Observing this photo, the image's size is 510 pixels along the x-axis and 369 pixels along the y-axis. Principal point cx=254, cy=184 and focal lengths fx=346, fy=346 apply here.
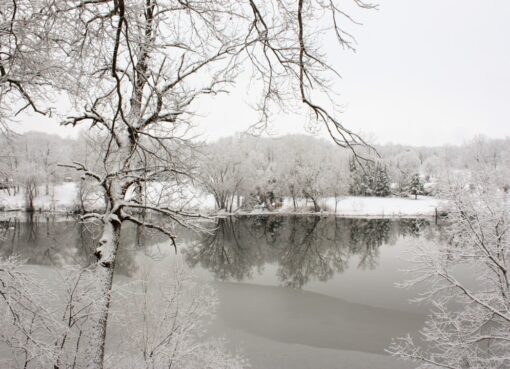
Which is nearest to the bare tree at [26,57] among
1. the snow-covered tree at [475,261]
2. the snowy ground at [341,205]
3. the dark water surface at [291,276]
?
the dark water surface at [291,276]

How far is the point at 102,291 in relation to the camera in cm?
481

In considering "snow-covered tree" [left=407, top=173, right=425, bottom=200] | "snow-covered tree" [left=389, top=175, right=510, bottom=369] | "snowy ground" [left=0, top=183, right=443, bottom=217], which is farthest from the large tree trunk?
"snow-covered tree" [left=407, top=173, right=425, bottom=200]

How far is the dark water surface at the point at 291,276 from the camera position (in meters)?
10.7

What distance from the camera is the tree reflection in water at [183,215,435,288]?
1834 cm

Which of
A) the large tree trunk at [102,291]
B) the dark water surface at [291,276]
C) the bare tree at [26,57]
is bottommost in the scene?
the dark water surface at [291,276]

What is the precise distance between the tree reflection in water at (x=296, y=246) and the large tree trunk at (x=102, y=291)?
781 centimetres

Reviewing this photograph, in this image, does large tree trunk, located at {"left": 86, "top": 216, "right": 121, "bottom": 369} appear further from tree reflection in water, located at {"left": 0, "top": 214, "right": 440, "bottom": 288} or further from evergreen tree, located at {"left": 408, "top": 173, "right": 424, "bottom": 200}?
evergreen tree, located at {"left": 408, "top": 173, "right": 424, "bottom": 200}

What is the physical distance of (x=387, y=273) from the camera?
17469 millimetres

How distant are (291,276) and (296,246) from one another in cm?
605

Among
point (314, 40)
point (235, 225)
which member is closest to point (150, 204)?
point (314, 40)

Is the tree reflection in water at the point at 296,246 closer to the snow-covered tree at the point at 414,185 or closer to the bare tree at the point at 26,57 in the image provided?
the bare tree at the point at 26,57

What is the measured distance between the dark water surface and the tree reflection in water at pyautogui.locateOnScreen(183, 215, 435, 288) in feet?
0.23

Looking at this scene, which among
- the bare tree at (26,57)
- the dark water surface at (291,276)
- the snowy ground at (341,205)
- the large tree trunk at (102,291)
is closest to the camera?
the bare tree at (26,57)

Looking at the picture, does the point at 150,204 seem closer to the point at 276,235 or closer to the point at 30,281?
the point at 30,281
